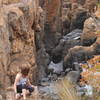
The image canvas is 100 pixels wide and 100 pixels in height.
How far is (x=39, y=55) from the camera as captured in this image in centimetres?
2716

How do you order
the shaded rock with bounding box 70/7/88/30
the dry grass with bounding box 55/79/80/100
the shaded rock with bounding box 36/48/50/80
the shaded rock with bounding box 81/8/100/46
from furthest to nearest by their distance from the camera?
the shaded rock with bounding box 70/7/88/30
the shaded rock with bounding box 81/8/100/46
the shaded rock with bounding box 36/48/50/80
the dry grass with bounding box 55/79/80/100

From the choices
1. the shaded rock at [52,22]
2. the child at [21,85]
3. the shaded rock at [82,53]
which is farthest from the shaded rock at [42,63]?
the child at [21,85]

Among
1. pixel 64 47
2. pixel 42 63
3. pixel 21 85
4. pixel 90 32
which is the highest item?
pixel 21 85

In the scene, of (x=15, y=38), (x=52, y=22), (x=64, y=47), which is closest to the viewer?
(x=15, y=38)

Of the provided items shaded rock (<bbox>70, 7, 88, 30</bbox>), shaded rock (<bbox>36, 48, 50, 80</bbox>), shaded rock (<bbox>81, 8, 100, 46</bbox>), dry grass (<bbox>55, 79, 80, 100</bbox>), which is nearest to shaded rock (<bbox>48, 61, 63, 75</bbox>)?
shaded rock (<bbox>36, 48, 50, 80</bbox>)

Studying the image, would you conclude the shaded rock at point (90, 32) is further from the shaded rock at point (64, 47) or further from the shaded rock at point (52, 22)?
the shaded rock at point (52, 22)

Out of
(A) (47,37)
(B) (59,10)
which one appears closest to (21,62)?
(A) (47,37)

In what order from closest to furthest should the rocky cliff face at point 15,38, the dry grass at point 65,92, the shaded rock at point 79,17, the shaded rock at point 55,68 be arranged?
the dry grass at point 65,92 < the rocky cliff face at point 15,38 < the shaded rock at point 55,68 < the shaded rock at point 79,17

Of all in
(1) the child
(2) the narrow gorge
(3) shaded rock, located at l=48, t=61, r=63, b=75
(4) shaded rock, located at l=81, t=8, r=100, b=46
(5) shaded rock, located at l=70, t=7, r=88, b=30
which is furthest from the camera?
(5) shaded rock, located at l=70, t=7, r=88, b=30

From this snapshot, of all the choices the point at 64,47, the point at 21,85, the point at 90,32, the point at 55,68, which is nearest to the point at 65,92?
the point at 21,85

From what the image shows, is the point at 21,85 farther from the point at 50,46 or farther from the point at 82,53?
the point at 50,46

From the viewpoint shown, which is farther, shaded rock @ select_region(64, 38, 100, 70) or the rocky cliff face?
shaded rock @ select_region(64, 38, 100, 70)

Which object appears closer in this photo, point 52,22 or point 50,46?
point 50,46

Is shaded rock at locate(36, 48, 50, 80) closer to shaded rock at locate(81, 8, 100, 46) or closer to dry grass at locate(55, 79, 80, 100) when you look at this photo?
shaded rock at locate(81, 8, 100, 46)
